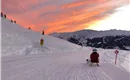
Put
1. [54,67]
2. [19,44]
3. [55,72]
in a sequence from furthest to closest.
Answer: [19,44] → [54,67] → [55,72]

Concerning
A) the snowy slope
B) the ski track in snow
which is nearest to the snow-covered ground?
the ski track in snow

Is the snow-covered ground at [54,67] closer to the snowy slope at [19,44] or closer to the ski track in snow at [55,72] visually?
the ski track in snow at [55,72]

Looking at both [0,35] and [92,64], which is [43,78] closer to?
[92,64]

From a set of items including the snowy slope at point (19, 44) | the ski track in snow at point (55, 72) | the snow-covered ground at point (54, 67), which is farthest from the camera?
the snowy slope at point (19, 44)

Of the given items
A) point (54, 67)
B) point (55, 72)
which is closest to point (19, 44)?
point (54, 67)

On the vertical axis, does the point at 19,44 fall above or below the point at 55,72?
above

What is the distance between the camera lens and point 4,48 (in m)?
30.8

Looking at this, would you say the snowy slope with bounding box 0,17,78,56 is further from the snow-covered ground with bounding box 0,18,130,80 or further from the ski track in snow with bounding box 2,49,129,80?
the ski track in snow with bounding box 2,49,129,80

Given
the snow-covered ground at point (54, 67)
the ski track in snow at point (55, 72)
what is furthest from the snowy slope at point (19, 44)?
the ski track in snow at point (55, 72)

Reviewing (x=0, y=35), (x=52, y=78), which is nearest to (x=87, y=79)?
(x=52, y=78)

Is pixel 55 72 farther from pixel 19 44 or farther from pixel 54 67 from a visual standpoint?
pixel 19 44

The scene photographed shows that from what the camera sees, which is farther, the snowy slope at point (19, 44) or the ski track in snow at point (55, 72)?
the snowy slope at point (19, 44)

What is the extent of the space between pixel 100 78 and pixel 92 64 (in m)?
6.80

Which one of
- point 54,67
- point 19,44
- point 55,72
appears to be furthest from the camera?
point 19,44
